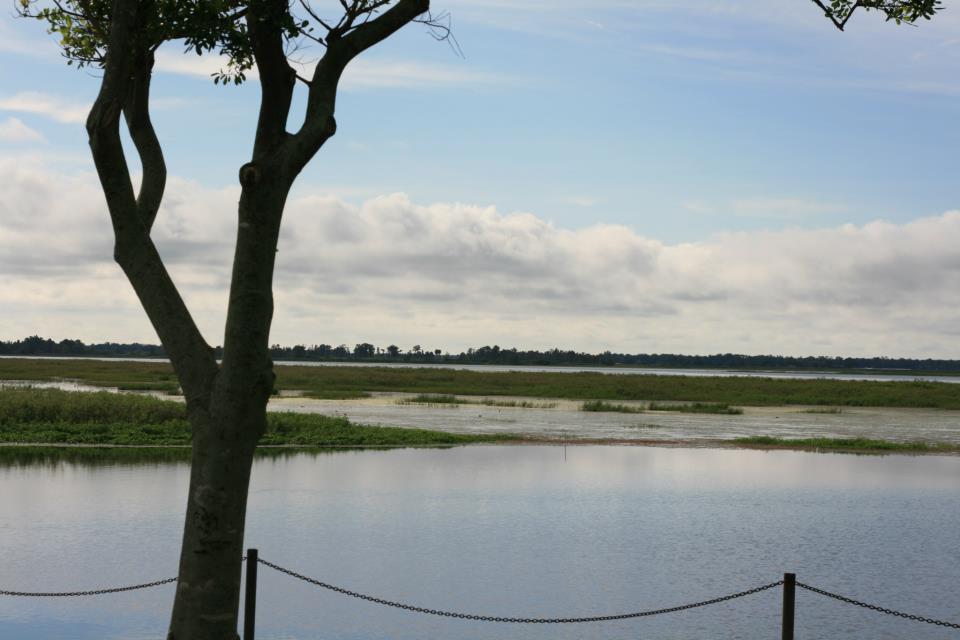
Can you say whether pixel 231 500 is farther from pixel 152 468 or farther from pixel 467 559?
pixel 152 468

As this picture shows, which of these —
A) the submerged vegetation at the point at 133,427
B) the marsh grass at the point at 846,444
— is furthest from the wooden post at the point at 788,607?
the marsh grass at the point at 846,444

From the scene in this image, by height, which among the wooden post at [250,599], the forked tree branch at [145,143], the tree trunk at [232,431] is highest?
the forked tree branch at [145,143]

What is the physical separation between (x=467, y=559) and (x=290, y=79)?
29.6 ft

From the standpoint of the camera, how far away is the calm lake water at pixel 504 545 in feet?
42.8

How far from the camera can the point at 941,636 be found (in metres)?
12.7

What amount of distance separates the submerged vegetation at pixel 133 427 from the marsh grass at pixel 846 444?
9694 mm

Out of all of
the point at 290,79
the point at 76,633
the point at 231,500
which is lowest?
the point at 76,633

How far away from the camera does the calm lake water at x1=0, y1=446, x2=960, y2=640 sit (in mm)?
13039

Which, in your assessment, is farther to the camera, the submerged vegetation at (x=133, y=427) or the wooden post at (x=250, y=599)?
the submerged vegetation at (x=133, y=427)

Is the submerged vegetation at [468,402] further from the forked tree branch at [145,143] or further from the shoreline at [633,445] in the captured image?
the forked tree branch at [145,143]

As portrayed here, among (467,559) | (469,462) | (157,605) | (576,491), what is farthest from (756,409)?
(157,605)

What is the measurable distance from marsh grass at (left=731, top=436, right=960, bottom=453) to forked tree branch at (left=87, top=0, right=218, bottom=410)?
105 feet

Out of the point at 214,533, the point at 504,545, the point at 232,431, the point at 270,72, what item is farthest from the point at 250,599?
the point at 504,545

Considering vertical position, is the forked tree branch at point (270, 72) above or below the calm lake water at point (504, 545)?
above
